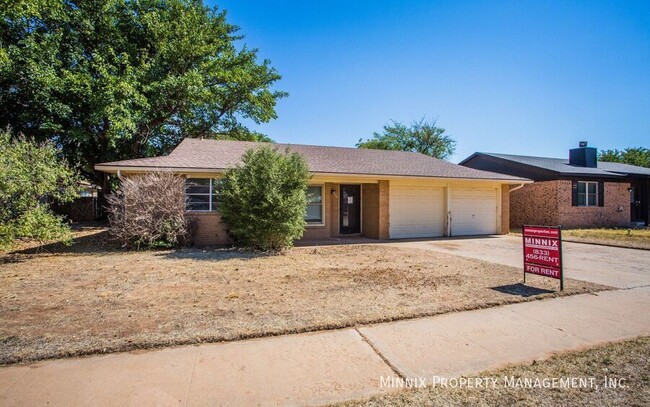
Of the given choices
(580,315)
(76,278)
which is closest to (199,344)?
(76,278)

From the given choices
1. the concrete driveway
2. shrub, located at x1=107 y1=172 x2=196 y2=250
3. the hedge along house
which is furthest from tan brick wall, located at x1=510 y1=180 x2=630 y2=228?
shrub, located at x1=107 y1=172 x2=196 y2=250

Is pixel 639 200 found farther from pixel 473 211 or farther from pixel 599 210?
pixel 473 211

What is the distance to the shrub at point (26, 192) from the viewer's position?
783 centimetres

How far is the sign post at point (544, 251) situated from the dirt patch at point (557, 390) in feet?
8.75

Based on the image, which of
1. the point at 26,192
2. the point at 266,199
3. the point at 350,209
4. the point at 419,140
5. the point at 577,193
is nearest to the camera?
the point at 26,192

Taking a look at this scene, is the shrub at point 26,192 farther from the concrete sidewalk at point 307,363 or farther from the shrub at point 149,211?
the concrete sidewalk at point 307,363

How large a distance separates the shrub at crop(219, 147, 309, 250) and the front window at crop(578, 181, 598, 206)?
1872 cm

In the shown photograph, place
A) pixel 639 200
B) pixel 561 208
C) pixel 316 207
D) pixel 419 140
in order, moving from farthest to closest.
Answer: pixel 419 140 → pixel 639 200 → pixel 561 208 → pixel 316 207

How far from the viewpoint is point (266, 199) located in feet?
30.8

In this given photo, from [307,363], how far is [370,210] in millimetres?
11453

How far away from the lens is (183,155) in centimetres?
1258

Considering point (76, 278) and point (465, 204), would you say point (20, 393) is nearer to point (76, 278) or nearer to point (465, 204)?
point (76, 278)

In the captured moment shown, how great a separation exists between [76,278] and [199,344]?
15.3 feet

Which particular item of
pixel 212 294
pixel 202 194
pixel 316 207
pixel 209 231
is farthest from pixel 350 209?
pixel 212 294
